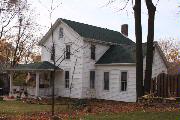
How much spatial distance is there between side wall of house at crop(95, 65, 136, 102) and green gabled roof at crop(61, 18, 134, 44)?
376cm

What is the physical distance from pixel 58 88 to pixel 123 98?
760 centimetres

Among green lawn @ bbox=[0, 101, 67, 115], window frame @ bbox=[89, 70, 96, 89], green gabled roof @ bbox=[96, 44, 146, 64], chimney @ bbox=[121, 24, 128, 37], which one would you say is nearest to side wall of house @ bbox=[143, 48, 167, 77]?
green gabled roof @ bbox=[96, 44, 146, 64]

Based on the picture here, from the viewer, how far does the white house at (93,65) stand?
31594 millimetres

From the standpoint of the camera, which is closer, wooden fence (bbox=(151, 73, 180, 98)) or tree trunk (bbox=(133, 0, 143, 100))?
tree trunk (bbox=(133, 0, 143, 100))

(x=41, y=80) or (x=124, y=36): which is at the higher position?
(x=124, y=36)

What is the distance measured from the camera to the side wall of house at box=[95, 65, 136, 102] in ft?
100

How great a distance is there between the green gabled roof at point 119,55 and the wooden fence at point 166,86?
495 cm

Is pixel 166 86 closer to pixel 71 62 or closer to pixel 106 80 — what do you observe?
pixel 106 80

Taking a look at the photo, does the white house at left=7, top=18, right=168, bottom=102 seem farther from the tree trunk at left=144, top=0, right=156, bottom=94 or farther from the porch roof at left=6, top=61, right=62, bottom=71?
the tree trunk at left=144, top=0, right=156, bottom=94

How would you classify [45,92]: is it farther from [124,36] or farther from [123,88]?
[124,36]

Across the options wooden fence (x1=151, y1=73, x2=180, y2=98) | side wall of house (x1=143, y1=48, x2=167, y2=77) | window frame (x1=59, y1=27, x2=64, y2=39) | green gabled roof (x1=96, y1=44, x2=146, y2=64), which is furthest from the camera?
window frame (x1=59, y1=27, x2=64, y2=39)

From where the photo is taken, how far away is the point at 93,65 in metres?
34.0

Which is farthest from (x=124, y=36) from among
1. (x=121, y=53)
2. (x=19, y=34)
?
(x=19, y=34)

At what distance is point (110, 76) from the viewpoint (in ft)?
107
